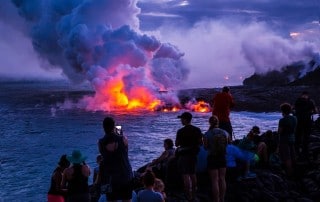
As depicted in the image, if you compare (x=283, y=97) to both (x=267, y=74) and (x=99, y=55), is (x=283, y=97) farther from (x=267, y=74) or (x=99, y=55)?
(x=267, y=74)

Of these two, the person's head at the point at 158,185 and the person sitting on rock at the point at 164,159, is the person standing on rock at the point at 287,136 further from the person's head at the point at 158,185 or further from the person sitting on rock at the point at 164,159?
the person's head at the point at 158,185

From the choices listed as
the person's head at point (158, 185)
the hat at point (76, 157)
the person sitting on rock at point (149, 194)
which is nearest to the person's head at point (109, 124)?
the hat at point (76, 157)

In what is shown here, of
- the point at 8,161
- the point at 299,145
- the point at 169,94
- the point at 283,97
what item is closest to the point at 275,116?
the point at 283,97

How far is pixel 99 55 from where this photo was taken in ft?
221

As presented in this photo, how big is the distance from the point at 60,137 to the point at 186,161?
29079mm

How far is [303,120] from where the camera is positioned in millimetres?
15672

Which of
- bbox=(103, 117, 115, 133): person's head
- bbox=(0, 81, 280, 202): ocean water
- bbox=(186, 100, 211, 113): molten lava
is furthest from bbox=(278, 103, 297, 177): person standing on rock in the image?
bbox=(186, 100, 211, 113): molten lava

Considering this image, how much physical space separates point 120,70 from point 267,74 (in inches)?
2257

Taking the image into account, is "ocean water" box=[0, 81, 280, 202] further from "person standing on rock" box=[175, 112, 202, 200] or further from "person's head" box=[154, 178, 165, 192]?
"person's head" box=[154, 178, 165, 192]

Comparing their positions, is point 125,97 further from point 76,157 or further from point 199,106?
point 76,157

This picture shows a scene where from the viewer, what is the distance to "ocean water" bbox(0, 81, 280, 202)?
2345 cm

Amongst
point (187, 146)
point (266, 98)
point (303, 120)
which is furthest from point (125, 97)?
point (187, 146)

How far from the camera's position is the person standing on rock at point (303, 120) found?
1549 centimetres

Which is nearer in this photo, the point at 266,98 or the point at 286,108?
the point at 286,108
